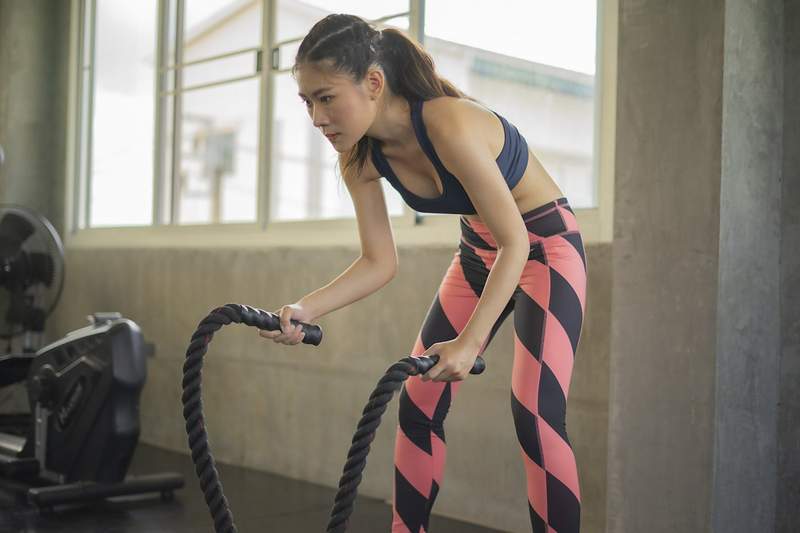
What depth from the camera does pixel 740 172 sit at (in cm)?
227

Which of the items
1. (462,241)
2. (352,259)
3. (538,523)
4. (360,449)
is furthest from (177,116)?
(360,449)

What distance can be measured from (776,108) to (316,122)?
4.44ft

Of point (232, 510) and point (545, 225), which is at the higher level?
point (545, 225)

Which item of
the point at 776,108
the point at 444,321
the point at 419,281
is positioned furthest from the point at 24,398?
the point at 776,108

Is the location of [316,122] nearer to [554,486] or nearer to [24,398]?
[554,486]

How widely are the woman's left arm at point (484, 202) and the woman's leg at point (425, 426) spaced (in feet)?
1.10

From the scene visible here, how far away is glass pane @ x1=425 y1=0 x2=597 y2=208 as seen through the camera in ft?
9.70

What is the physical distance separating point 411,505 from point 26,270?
9.11 ft

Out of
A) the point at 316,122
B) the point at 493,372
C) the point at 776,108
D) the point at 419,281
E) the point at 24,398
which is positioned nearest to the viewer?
the point at 316,122

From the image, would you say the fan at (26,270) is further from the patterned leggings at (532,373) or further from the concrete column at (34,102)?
the patterned leggings at (532,373)

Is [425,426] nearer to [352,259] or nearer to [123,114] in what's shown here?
[352,259]

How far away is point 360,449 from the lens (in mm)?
1240

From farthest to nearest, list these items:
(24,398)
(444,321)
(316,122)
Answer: (24,398) → (444,321) → (316,122)

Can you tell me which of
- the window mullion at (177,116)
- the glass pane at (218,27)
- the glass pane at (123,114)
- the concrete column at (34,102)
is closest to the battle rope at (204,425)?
the glass pane at (218,27)
